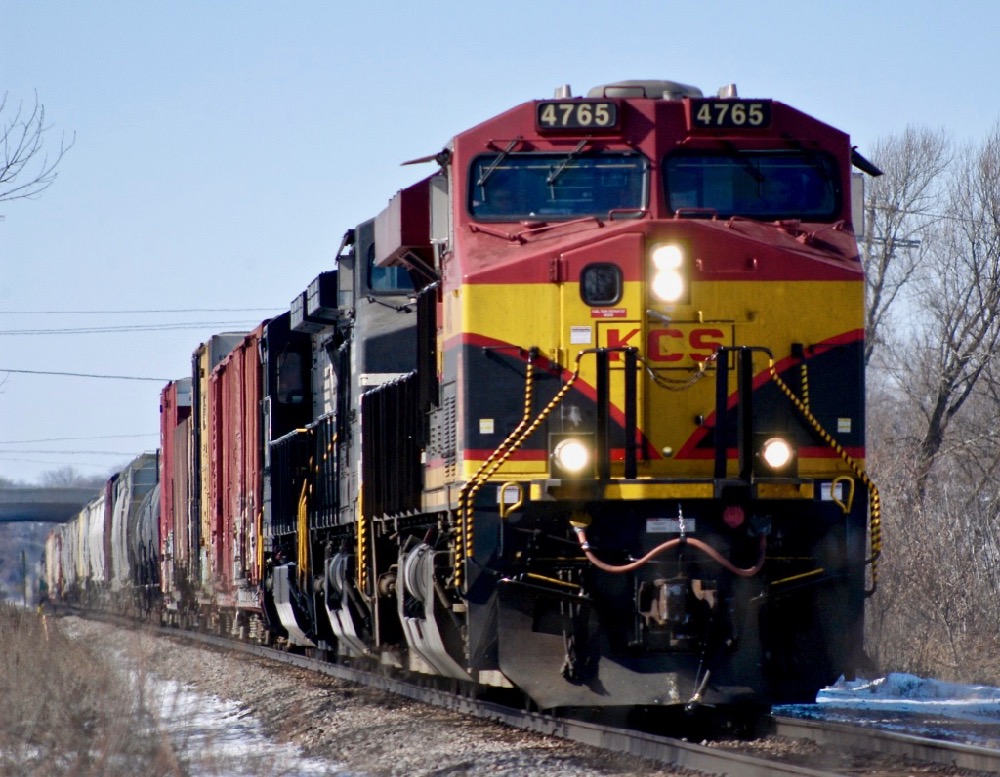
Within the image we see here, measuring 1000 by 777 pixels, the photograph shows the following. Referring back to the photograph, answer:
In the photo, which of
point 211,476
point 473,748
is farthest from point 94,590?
point 473,748

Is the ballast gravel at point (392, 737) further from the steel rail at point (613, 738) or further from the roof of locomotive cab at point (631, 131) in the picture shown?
the roof of locomotive cab at point (631, 131)

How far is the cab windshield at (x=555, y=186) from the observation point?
9.13 m

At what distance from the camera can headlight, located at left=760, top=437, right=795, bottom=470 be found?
8641mm

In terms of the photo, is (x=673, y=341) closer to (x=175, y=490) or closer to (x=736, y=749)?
(x=736, y=749)

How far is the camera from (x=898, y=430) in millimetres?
31156

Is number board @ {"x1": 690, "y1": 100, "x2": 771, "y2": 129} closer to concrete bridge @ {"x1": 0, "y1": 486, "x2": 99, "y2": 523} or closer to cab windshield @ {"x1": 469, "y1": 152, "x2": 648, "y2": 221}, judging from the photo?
cab windshield @ {"x1": 469, "y1": 152, "x2": 648, "y2": 221}

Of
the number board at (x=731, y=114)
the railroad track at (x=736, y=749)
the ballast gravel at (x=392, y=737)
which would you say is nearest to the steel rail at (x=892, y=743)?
the railroad track at (x=736, y=749)

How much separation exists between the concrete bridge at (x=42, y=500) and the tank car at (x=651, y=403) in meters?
74.5

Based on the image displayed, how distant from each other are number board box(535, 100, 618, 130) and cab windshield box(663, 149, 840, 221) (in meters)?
0.45

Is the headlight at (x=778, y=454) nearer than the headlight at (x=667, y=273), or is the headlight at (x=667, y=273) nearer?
the headlight at (x=778, y=454)

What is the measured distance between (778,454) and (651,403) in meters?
0.80

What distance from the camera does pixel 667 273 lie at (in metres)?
8.80

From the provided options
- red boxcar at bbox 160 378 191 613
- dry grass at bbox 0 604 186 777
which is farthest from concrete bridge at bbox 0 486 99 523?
dry grass at bbox 0 604 186 777

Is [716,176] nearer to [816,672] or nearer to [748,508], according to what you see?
[748,508]
